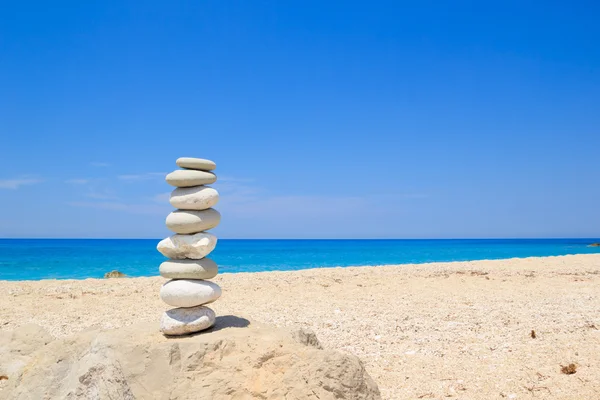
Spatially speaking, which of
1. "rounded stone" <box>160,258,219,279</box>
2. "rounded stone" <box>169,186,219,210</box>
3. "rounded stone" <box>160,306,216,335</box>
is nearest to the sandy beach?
"rounded stone" <box>160,306,216,335</box>

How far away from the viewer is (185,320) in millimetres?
5602

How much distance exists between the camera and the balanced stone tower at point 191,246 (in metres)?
5.70

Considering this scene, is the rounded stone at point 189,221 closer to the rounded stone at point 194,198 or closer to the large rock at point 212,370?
the rounded stone at point 194,198

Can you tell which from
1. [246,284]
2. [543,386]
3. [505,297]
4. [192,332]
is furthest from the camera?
[246,284]

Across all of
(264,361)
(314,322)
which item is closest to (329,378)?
(264,361)

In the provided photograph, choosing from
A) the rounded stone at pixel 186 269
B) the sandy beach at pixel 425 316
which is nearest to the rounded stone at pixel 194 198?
the rounded stone at pixel 186 269

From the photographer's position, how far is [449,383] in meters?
6.74

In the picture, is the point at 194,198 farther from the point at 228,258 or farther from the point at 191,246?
the point at 228,258

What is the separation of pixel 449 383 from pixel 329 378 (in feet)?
8.57

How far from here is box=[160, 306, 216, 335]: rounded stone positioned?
556 centimetres

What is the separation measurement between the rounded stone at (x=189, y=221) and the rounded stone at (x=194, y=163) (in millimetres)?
527

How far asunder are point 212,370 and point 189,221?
1712mm

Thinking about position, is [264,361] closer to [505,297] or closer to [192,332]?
[192,332]

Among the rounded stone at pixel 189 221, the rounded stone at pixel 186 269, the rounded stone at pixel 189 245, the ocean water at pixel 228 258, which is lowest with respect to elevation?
the ocean water at pixel 228 258
